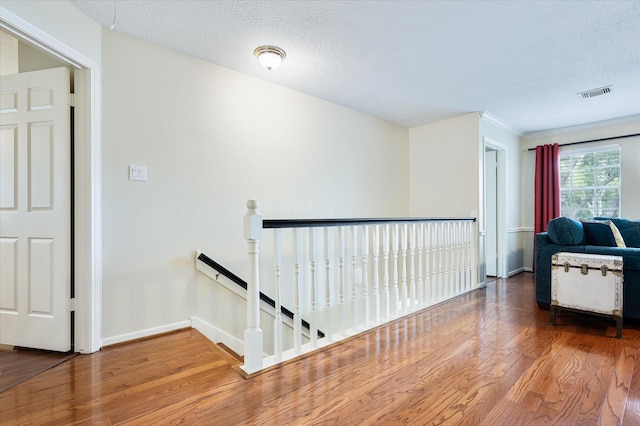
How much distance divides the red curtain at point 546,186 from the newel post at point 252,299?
4.81m

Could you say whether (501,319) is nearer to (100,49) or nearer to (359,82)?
(359,82)

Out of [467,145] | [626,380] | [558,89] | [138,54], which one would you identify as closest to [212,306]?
[138,54]

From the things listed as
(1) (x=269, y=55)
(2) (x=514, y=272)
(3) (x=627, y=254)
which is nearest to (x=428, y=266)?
(3) (x=627, y=254)

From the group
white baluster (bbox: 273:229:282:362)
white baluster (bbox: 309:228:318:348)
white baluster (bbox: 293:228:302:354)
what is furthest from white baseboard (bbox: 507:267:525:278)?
white baluster (bbox: 273:229:282:362)

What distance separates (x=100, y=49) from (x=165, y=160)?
33.4 inches

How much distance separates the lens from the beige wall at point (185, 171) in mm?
2230

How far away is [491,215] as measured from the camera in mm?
4863

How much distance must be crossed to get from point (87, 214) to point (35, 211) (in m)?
0.37

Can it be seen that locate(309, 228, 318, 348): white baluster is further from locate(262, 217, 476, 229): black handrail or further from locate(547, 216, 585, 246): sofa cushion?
locate(547, 216, 585, 246): sofa cushion

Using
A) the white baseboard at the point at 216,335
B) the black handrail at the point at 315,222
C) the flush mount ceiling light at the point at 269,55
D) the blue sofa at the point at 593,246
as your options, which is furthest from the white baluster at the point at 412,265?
the flush mount ceiling light at the point at 269,55

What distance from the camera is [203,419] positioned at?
1391mm

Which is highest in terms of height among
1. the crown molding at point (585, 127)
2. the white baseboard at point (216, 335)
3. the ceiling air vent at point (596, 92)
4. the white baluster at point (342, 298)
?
the ceiling air vent at point (596, 92)

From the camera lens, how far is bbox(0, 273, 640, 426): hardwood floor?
1.42 metres

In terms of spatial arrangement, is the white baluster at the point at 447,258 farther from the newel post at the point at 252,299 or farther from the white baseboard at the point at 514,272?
the newel post at the point at 252,299
